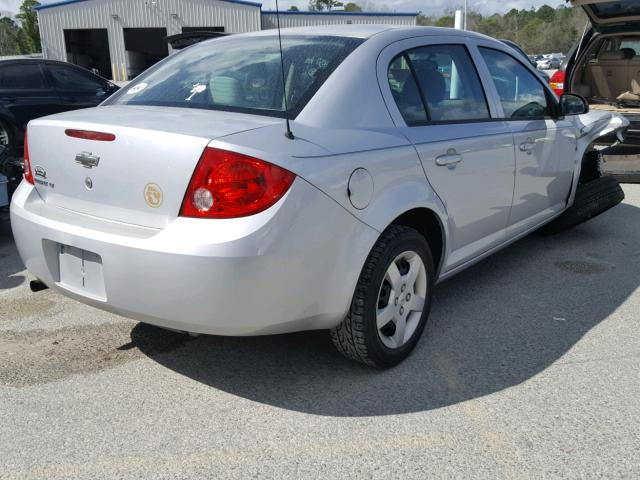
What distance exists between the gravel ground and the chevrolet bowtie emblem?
105cm

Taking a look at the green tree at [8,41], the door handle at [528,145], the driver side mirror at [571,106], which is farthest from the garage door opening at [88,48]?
the door handle at [528,145]

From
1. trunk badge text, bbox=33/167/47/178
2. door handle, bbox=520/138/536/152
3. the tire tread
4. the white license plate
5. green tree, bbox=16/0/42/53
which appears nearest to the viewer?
the white license plate

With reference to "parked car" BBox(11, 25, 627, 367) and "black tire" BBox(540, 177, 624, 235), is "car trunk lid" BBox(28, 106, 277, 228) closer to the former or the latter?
"parked car" BBox(11, 25, 627, 367)

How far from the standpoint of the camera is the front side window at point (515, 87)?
13.1 ft

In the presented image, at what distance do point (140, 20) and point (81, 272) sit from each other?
39.2 m

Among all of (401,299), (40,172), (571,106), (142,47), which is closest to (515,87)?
(571,106)

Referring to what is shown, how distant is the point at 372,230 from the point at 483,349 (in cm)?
110

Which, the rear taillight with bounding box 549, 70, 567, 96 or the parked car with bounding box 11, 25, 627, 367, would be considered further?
the rear taillight with bounding box 549, 70, 567, 96

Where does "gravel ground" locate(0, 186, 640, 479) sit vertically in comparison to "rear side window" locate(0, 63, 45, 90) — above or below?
below

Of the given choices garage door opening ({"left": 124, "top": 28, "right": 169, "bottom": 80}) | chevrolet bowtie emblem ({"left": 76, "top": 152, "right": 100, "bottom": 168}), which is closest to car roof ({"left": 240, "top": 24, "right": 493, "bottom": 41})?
chevrolet bowtie emblem ({"left": 76, "top": 152, "right": 100, "bottom": 168})

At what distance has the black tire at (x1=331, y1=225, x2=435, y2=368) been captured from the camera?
9.12 feet

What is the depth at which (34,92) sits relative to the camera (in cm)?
934

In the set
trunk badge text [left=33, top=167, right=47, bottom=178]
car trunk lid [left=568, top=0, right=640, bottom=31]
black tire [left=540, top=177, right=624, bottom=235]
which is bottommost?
black tire [left=540, top=177, right=624, bottom=235]

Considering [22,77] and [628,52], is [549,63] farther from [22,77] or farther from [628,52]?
[22,77]
